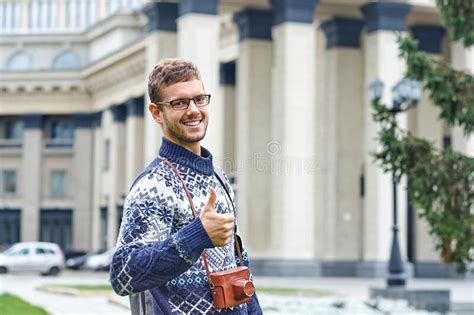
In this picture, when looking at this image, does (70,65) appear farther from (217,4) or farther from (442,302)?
(442,302)

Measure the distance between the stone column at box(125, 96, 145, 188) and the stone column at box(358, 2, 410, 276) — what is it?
62.6 ft

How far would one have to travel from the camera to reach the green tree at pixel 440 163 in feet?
49.0

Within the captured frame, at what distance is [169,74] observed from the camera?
407 centimetres

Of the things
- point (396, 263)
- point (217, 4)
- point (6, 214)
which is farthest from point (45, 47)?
point (396, 263)

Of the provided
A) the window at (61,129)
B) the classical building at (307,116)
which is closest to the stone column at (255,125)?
the classical building at (307,116)

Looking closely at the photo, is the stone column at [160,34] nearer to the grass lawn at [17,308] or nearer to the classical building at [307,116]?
the classical building at [307,116]

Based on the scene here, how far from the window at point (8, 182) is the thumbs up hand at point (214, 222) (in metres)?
63.6

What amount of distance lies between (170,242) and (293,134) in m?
31.1

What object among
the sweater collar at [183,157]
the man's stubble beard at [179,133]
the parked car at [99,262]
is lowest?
the parked car at [99,262]

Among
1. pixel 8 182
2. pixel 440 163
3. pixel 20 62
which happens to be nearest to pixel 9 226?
pixel 8 182

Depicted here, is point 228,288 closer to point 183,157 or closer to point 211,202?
point 211,202

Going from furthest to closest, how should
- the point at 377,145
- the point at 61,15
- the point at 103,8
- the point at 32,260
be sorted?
the point at 103,8, the point at 61,15, the point at 32,260, the point at 377,145

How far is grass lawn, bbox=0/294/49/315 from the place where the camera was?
1673cm

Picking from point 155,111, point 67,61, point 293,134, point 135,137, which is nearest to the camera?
point 155,111
